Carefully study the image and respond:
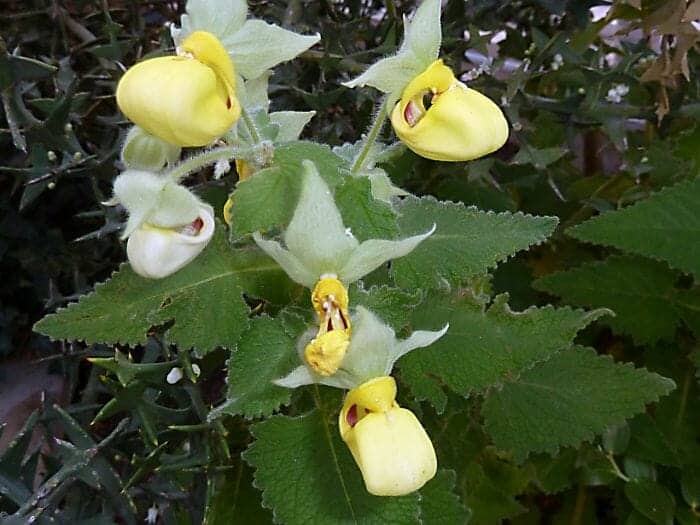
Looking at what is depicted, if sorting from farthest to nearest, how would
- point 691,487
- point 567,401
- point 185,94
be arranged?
point 691,487 → point 567,401 → point 185,94

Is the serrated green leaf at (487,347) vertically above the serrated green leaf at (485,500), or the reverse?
the serrated green leaf at (487,347)

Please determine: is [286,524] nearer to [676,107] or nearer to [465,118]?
[465,118]

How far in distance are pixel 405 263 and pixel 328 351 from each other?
4.0 inches

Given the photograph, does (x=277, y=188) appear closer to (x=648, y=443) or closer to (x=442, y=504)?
(x=442, y=504)

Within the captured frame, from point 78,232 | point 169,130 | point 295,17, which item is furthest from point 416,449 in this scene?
point 78,232

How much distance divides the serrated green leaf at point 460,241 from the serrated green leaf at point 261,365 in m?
0.07

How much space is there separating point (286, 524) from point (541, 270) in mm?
463

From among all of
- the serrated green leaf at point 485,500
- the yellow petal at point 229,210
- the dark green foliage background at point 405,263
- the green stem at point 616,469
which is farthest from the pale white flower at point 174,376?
the green stem at point 616,469

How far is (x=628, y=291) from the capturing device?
25.6 inches

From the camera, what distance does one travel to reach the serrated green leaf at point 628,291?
25.0 inches

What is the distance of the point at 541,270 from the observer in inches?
30.3

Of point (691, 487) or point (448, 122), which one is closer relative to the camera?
point (448, 122)

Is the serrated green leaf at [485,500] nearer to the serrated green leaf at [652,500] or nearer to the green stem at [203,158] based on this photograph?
the serrated green leaf at [652,500]

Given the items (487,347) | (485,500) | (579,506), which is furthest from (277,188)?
(579,506)
